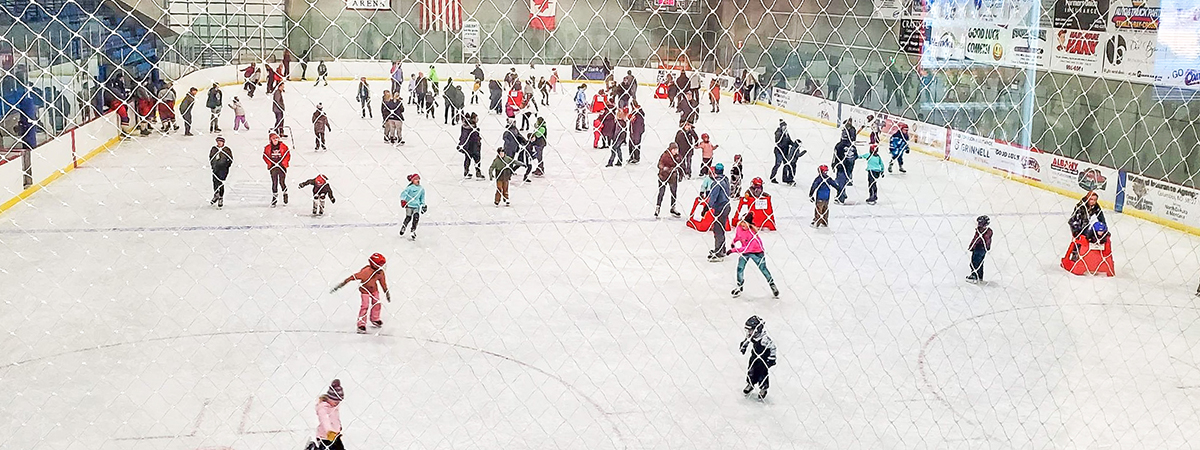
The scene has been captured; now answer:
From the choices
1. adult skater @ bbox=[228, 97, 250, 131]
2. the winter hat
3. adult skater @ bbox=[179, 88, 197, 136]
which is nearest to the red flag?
the winter hat

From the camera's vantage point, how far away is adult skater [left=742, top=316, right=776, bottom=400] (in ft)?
15.6

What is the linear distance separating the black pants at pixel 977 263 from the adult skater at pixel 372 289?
339 cm

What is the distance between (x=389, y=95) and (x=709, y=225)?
467cm

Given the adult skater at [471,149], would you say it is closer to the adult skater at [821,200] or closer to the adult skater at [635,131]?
the adult skater at [635,131]

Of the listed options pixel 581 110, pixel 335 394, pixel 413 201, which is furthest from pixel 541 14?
pixel 581 110

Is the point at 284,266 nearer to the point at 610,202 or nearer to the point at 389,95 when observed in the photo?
the point at 610,202

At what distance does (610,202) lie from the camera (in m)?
9.41

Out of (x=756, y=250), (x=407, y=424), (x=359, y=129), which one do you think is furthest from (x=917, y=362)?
(x=359, y=129)

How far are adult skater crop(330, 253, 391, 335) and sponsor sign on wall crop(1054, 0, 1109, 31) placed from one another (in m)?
6.54

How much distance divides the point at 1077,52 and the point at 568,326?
597cm

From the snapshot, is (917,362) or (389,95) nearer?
(917,362)

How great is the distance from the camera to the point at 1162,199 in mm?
9039

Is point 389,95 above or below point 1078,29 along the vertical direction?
below

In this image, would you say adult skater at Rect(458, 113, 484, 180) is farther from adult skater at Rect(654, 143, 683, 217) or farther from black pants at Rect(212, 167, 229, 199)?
black pants at Rect(212, 167, 229, 199)
